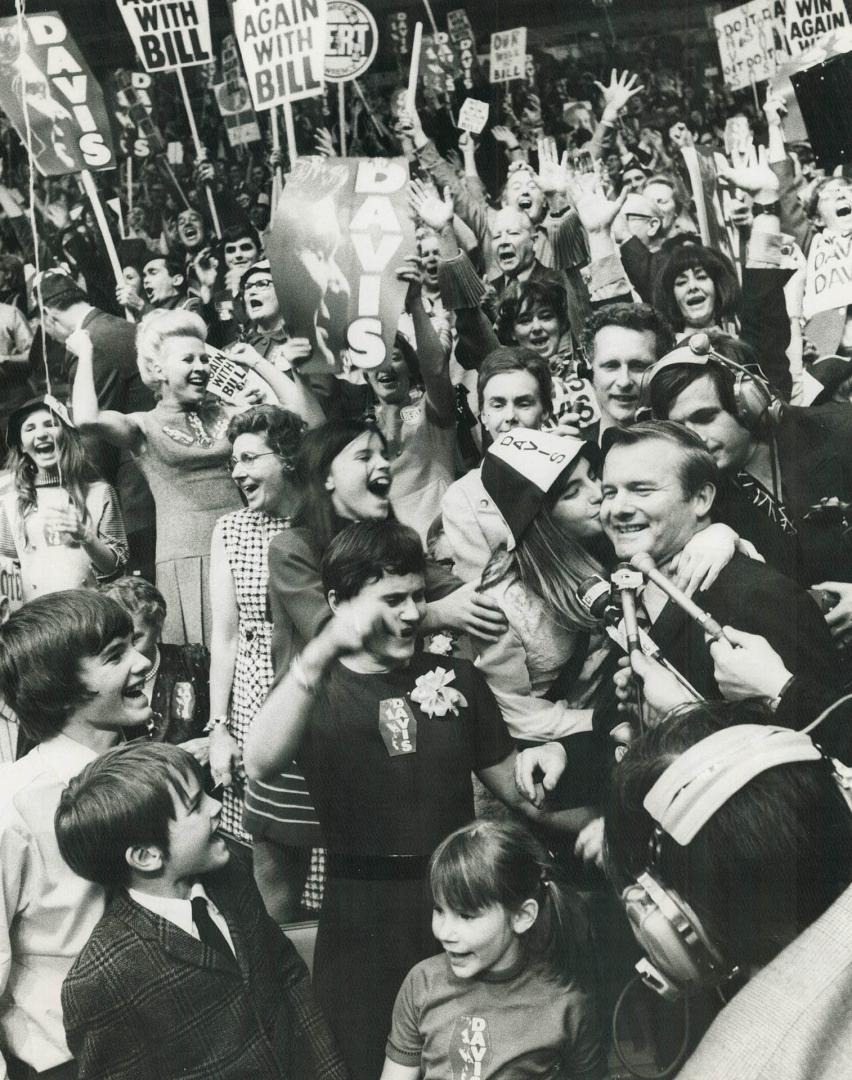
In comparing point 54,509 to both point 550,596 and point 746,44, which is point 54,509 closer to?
point 550,596

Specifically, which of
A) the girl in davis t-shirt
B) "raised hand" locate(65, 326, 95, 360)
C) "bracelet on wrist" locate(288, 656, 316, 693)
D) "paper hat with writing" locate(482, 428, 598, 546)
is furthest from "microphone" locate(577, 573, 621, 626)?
"raised hand" locate(65, 326, 95, 360)

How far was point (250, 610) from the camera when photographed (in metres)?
2.97

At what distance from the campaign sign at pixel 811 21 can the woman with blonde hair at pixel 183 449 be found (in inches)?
57.0

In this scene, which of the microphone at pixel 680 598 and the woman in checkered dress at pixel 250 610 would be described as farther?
the woman in checkered dress at pixel 250 610

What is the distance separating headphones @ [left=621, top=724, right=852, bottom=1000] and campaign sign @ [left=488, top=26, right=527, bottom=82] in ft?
5.26

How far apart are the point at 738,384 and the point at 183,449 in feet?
4.50

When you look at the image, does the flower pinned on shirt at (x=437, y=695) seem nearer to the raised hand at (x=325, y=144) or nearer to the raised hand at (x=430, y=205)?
the raised hand at (x=430, y=205)

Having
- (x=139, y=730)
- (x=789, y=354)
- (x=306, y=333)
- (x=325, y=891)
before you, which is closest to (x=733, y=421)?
(x=789, y=354)

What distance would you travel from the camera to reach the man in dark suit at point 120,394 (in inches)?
121

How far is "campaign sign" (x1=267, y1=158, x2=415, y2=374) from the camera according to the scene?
2.90 meters

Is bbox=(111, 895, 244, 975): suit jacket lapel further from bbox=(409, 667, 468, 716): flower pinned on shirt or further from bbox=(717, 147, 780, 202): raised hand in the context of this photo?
bbox=(717, 147, 780, 202): raised hand

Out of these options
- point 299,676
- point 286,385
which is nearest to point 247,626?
point 299,676

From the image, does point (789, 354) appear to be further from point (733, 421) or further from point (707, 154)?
point (707, 154)

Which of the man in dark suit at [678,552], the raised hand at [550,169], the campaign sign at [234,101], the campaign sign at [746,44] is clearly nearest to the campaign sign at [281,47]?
the campaign sign at [234,101]
